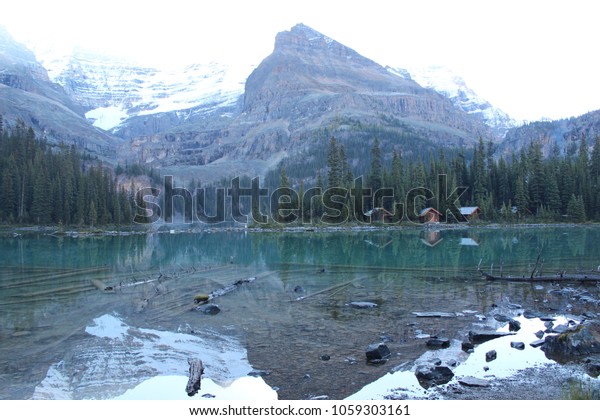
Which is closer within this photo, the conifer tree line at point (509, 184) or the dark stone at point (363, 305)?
the dark stone at point (363, 305)

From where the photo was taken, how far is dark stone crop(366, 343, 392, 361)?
16266mm

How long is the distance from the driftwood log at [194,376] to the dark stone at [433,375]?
21.0ft

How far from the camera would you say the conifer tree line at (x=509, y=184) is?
317 ft

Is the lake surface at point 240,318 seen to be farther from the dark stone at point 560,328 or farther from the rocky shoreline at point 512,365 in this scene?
the dark stone at point 560,328

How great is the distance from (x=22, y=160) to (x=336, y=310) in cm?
11623

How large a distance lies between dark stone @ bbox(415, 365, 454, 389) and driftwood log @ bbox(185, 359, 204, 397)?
21.0 ft

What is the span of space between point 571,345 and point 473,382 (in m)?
4.95

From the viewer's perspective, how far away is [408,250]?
2055 inches

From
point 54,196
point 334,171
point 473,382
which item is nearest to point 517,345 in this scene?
point 473,382

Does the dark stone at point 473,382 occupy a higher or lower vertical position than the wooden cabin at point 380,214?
lower

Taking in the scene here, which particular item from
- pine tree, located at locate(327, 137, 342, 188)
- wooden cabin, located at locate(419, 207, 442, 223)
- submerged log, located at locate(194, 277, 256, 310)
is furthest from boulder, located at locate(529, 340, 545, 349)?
pine tree, located at locate(327, 137, 342, 188)

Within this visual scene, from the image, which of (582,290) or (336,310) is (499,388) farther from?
(582,290)

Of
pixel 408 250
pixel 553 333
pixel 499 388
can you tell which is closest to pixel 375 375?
pixel 499 388

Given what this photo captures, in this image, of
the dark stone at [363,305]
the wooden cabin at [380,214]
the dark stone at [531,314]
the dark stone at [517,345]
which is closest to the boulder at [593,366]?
the dark stone at [517,345]
